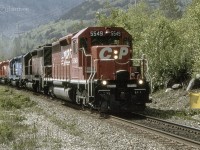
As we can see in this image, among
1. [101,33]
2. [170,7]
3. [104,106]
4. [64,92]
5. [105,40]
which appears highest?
[170,7]

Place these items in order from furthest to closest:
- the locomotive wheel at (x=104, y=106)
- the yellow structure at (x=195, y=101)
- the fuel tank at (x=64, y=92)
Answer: the fuel tank at (x=64, y=92)
the yellow structure at (x=195, y=101)
the locomotive wheel at (x=104, y=106)

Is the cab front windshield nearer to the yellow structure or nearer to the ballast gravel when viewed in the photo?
the ballast gravel

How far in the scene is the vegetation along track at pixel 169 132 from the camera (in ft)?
35.5

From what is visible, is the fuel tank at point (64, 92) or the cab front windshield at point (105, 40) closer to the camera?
the cab front windshield at point (105, 40)

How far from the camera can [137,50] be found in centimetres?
3131

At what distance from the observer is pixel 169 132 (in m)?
12.8

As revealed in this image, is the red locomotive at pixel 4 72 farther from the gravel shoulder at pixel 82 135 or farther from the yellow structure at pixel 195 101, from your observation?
the gravel shoulder at pixel 82 135

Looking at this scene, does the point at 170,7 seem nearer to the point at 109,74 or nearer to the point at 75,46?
the point at 75,46

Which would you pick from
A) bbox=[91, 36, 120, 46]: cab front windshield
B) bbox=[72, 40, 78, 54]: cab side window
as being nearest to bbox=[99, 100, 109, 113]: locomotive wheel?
bbox=[91, 36, 120, 46]: cab front windshield

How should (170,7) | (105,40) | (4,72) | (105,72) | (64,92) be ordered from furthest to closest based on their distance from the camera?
(170,7), (4,72), (64,92), (105,40), (105,72)

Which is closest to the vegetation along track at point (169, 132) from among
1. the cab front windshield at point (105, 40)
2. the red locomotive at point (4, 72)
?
the cab front windshield at point (105, 40)

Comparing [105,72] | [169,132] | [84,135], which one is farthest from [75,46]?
[169,132]

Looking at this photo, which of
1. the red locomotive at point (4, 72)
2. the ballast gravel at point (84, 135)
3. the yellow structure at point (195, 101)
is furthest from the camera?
the red locomotive at point (4, 72)

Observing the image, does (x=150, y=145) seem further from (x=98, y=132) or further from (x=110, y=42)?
(x=110, y=42)
